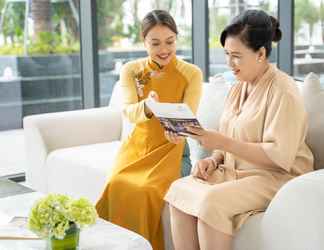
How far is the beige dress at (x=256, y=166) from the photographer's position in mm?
2055

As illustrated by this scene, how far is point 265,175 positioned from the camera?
2.18 m

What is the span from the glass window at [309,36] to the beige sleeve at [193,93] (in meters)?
1.57

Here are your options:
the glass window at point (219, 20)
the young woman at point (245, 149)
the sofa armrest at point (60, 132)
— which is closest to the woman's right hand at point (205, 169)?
the young woman at point (245, 149)

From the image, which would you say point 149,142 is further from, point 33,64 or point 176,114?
point 33,64

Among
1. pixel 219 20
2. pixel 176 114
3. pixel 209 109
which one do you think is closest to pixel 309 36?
pixel 219 20

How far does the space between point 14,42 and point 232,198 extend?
9.17 ft

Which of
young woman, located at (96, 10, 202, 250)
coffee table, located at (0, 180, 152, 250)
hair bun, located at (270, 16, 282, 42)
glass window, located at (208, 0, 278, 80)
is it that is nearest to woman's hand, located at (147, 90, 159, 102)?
young woman, located at (96, 10, 202, 250)

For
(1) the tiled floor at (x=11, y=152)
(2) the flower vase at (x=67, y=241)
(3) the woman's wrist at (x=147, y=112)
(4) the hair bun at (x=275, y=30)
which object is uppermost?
(4) the hair bun at (x=275, y=30)

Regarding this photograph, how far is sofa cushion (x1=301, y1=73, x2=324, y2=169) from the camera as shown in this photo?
2230 mm

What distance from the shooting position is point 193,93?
8.83 feet

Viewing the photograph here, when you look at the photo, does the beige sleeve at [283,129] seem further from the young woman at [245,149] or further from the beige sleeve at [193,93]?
the beige sleeve at [193,93]

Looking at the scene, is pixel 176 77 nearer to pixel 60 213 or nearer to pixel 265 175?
pixel 265 175

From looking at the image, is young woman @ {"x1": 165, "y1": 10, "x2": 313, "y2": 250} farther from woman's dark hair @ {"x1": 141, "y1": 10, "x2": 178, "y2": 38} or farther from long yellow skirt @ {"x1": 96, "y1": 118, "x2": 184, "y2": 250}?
woman's dark hair @ {"x1": 141, "y1": 10, "x2": 178, "y2": 38}

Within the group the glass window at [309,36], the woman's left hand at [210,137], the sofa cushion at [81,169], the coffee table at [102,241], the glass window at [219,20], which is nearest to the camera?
the coffee table at [102,241]
